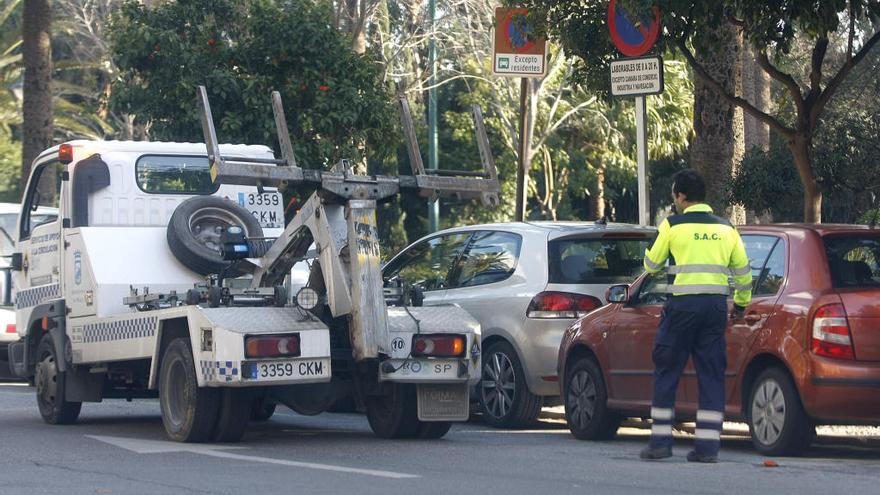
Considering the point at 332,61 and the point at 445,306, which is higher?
the point at 332,61

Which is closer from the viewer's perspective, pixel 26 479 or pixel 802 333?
A: pixel 26 479

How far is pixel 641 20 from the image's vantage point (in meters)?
12.3

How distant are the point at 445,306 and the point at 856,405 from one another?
3143 mm

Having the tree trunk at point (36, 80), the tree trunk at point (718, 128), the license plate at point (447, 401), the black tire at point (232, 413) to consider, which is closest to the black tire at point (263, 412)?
the black tire at point (232, 413)

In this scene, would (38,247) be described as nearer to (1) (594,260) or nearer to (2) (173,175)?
(2) (173,175)

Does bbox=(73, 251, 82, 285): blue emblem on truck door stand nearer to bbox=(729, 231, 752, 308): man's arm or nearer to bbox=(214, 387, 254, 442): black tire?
bbox=(214, 387, 254, 442): black tire

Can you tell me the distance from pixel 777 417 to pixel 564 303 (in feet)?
9.02

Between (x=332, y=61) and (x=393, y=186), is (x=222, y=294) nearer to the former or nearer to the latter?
(x=393, y=186)

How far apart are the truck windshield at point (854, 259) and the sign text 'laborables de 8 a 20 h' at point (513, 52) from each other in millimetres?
6100

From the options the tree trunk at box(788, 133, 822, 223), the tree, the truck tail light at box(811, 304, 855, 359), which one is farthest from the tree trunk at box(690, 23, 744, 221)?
the truck tail light at box(811, 304, 855, 359)

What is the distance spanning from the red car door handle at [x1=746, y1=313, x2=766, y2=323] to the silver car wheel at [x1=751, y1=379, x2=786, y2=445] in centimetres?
40

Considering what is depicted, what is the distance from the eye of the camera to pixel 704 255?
367 inches

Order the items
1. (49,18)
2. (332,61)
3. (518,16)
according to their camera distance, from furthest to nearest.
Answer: (49,18), (332,61), (518,16)

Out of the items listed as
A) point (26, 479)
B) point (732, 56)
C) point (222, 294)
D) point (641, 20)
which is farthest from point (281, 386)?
point (732, 56)
